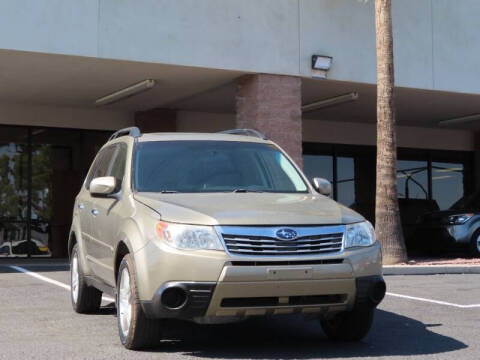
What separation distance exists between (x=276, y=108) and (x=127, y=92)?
3.53m

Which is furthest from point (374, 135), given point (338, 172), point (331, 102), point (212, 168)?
point (212, 168)

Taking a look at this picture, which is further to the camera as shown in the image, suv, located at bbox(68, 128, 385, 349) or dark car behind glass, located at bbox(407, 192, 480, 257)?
dark car behind glass, located at bbox(407, 192, 480, 257)

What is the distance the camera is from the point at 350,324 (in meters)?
6.39

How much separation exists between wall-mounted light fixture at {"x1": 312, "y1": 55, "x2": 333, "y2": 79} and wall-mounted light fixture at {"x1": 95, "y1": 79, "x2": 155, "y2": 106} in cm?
337

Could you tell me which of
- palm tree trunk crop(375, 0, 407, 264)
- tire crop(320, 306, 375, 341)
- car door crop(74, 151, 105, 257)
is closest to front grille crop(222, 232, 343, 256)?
tire crop(320, 306, 375, 341)

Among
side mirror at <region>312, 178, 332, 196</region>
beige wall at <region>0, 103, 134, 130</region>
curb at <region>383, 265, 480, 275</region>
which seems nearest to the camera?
side mirror at <region>312, 178, 332, 196</region>

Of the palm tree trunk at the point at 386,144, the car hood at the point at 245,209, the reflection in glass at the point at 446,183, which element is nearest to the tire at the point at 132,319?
the car hood at the point at 245,209

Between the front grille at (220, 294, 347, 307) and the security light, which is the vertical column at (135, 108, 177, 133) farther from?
the front grille at (220, 294, 347, 307)

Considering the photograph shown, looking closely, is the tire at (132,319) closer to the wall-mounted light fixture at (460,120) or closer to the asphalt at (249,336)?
the asphalt at (249,336)

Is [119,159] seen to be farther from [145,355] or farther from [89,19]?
[89,19]

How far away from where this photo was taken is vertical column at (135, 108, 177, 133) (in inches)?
788

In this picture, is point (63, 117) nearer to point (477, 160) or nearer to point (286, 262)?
point (477, 160)

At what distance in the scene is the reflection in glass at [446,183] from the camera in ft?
83.1

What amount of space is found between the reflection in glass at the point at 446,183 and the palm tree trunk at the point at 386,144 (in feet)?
34.8
